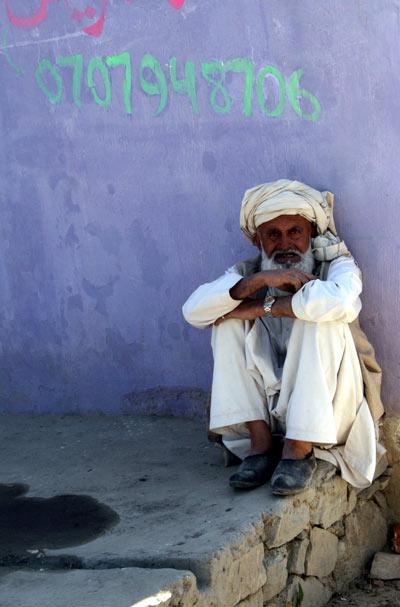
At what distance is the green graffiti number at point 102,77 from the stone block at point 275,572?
229 centimetres

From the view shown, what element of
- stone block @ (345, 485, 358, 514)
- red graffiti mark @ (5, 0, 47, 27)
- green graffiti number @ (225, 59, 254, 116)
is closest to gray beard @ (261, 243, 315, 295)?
green graffiti number @ (225, 59, 254, 116)

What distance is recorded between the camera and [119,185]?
5082 mm

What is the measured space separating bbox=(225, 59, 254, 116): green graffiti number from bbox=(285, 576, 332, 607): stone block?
1.96 metres

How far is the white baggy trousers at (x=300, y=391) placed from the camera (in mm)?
3947

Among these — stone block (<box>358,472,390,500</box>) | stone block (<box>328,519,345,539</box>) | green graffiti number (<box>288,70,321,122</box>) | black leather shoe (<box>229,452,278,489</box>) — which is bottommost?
stone block (<box>328,519,345,539</box>)

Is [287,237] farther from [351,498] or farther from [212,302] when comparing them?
[351,498]

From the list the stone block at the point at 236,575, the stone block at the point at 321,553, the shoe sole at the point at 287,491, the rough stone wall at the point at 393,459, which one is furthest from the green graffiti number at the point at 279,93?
the stone block at the point at 236,575

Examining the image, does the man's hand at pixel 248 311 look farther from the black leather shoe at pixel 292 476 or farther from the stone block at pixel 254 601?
the stone block at pixel 254 601

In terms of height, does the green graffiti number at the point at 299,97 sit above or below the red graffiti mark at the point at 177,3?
below

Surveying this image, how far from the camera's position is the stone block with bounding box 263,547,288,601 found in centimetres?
378

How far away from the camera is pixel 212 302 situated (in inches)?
163

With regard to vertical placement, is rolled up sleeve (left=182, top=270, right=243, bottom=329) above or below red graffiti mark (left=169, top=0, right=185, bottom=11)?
below

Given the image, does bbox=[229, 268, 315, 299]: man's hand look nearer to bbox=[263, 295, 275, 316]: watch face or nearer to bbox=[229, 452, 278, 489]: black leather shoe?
bbox=[263, 295, 275, 316]: watch face

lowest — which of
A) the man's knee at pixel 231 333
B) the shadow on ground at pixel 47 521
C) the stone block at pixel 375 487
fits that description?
the stone block at pixel 375 487
